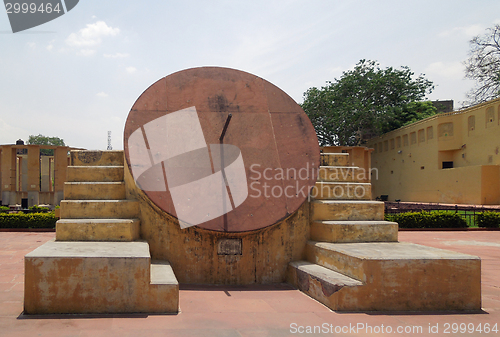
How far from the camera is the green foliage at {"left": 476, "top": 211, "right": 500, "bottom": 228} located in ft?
34.9

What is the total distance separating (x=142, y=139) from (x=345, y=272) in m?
2.56

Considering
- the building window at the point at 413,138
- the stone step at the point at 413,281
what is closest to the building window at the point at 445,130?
the building window at the point at 413,138

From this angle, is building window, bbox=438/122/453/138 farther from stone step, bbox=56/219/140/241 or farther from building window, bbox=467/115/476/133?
stone step, bbox=56/219/140/241

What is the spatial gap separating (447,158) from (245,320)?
22032mm

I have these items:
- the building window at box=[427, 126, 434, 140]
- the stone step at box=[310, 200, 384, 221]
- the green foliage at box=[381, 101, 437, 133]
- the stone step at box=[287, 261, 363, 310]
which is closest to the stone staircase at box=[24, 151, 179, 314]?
the stone step at box=[287, 261, 363, 310]

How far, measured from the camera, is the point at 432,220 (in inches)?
416

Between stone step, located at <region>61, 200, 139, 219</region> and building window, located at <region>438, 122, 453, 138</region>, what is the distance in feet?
69.4

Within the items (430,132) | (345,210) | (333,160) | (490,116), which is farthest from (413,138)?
(345,210)

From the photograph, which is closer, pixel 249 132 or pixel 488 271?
pixel 249 132

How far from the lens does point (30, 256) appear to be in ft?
9.32

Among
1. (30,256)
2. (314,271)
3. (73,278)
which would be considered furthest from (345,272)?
(30,256)

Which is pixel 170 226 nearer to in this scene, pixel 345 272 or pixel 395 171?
pixel 345 272

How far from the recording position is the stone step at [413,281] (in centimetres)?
315

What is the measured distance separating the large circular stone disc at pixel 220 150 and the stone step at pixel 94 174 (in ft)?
1.99
